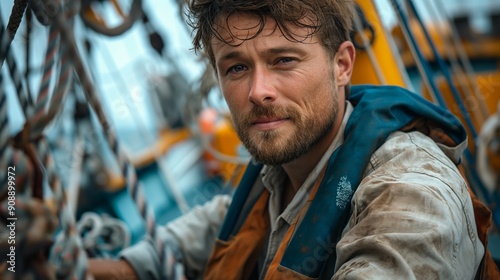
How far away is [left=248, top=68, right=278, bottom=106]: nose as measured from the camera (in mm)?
1342

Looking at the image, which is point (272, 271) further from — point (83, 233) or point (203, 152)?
point (203, 152)

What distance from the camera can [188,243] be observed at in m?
1.81

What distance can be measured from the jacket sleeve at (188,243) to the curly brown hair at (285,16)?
0.53 meters

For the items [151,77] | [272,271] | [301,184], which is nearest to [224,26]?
[301,184]

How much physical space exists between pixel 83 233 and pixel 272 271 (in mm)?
1058

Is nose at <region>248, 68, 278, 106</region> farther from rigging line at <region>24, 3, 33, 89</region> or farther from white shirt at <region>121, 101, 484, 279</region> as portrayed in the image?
rigging line at <region>24, 3, 33, 89</region>

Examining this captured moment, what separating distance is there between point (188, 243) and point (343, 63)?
73 cm

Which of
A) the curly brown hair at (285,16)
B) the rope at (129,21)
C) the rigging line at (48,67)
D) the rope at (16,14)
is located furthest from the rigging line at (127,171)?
the rope at (129,21)

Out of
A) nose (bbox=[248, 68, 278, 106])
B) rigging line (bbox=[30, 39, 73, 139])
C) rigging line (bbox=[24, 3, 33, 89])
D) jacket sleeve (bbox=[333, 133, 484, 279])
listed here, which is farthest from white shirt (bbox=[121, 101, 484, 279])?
rigging line (bbox=[24, 3, 33, 89])

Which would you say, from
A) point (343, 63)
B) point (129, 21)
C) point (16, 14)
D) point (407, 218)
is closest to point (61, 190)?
point (16, 14)

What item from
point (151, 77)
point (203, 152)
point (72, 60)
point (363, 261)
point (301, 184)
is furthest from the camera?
point (203, 152)

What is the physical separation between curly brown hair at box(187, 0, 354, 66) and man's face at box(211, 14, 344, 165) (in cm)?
2

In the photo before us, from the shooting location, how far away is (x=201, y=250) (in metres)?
1.83

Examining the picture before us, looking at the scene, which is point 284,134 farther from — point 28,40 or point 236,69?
point 28,40
